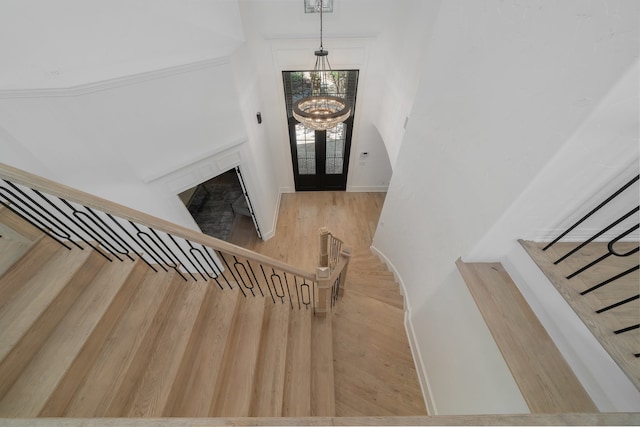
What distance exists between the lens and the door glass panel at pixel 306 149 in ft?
17.2

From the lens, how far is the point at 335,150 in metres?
5.62

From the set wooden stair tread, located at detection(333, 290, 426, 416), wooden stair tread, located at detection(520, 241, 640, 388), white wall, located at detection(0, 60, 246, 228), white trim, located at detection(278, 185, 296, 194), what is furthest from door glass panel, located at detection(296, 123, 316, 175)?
wooden stair tread, located at detection(520, 241, 640, 388)

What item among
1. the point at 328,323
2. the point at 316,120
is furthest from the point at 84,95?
the point at 328,323

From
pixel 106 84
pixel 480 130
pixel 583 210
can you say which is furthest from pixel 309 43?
pixel 583 210

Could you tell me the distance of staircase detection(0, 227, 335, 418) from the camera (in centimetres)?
141

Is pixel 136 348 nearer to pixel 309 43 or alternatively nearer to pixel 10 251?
pixel 10 251

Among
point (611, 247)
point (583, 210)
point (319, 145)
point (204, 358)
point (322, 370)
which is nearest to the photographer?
point (611, 247)

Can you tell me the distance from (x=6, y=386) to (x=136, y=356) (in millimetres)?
586

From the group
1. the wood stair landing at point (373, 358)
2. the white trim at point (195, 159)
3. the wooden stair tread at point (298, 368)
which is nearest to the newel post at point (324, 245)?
the wooden stair tread at point (298, 368)

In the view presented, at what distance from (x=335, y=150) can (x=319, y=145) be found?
424mm

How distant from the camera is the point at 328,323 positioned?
2.62 metres

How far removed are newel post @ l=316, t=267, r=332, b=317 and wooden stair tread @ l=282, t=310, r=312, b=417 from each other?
6.1 inches

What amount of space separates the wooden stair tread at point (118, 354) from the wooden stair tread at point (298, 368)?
125cm

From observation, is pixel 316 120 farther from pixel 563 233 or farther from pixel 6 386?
pixel 6 386
